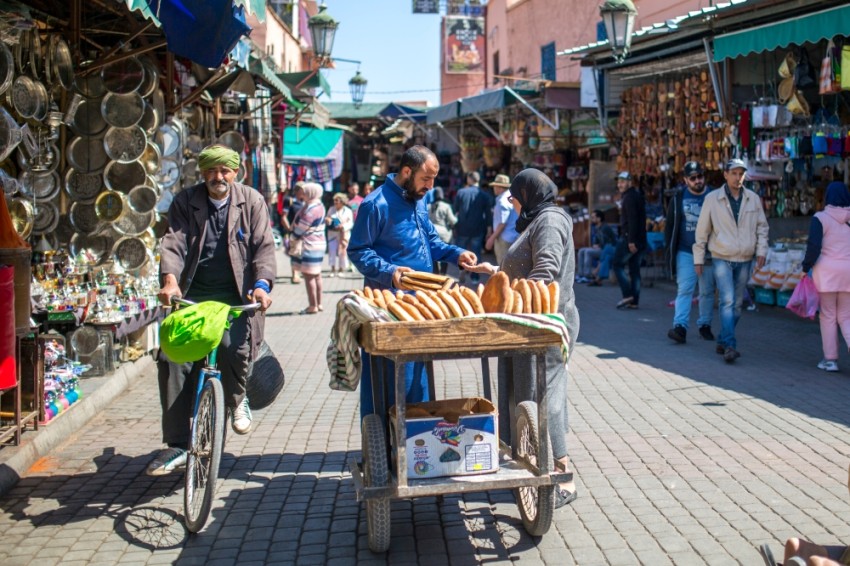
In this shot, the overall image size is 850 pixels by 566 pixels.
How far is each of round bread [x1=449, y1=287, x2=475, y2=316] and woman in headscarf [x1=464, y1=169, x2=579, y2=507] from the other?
0.68 metres

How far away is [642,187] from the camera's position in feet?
58.9

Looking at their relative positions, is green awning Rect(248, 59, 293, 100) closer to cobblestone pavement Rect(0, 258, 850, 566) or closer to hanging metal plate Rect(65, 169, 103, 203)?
hanging metal plate Rect(65, 169, 103, 203)

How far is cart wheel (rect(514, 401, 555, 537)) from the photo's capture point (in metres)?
4.55

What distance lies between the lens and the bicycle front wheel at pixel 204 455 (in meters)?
4.78

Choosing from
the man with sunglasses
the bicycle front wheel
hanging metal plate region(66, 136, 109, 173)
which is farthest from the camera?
the man with sunglasses

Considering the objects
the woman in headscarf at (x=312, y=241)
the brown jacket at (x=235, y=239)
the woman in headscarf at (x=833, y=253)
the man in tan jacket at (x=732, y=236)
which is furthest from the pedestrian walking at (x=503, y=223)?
the brown jacket at (x=235, y=239)

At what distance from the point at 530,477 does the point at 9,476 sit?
3.10 meters

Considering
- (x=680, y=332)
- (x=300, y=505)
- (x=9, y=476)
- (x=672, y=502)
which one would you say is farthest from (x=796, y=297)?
(x=9, y=476)

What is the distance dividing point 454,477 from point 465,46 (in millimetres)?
46733

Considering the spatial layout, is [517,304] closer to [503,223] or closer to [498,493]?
[498,493]

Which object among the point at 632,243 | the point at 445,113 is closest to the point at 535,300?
the point at 632,243

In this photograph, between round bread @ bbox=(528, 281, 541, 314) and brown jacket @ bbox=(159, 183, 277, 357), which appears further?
brown jacket @ bbox=(159, 183, 277, 357)

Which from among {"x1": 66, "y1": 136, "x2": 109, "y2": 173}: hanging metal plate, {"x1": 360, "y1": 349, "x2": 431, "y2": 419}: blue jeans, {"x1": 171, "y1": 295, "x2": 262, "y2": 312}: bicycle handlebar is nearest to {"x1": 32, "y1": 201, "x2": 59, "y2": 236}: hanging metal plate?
{"x1": 66, "y1": 136, "x2": 109, "y2": 173}: hanging metal plate

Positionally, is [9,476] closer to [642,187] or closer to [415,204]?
[415,204]
